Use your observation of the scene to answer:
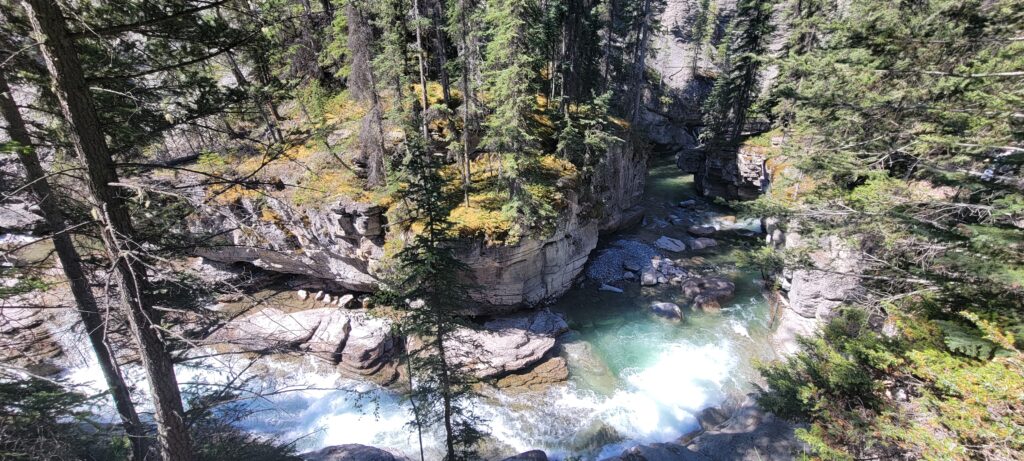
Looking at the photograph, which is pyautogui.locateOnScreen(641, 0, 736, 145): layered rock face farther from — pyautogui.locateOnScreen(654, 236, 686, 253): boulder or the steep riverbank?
the steep riverbank

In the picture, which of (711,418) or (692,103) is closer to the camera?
(711,418)

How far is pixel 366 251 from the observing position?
1761 centimetres

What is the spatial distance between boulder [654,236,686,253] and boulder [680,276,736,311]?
3.96 meters

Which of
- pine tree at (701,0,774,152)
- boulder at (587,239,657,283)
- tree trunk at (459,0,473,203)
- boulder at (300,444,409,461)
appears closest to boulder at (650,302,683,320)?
boulder at (587,239,657,283)

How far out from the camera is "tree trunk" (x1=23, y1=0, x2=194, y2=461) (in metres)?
3.81

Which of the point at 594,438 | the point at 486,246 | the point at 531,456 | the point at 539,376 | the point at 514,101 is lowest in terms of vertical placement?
the point at 594,438

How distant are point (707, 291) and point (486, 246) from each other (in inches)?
472

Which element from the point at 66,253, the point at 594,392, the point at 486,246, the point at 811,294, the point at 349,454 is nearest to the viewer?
the point at 66,253

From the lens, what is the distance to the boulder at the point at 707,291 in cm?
1973

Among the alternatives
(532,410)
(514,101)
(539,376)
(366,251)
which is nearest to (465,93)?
(514,101)

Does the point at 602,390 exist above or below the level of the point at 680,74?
below

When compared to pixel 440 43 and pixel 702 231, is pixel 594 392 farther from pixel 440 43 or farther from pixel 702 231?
pixel 440 43

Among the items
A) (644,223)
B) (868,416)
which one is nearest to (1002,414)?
(868,416)

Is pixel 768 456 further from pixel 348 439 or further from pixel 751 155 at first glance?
pixel 751 155
